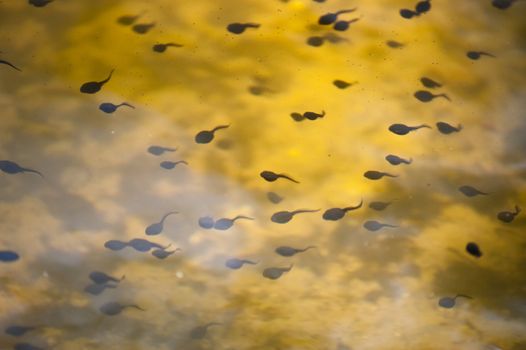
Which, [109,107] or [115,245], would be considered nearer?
[109,107]

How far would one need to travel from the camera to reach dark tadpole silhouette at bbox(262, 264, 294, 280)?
228 cm

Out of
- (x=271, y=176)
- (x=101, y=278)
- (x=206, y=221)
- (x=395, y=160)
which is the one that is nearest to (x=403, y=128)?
(x=395, y=160)

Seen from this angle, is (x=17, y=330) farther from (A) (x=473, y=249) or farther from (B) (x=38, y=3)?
(A) (x=473, y=249)

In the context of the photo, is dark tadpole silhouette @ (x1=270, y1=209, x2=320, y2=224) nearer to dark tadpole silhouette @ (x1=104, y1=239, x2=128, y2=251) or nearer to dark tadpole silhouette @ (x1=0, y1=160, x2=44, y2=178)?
dark tadpole silhouette @ (x1=104, y1=239, x2=128, y2=251)

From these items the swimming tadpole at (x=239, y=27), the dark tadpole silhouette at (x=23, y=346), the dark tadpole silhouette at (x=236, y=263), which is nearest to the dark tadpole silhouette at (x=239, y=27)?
the swimming tadpole at (x=239, y=27)

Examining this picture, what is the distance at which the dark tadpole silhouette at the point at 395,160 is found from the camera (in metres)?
2.19

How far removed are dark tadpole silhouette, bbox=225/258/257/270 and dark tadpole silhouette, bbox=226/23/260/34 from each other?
765 millimetres

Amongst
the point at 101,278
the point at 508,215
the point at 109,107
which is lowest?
the point at 101,278

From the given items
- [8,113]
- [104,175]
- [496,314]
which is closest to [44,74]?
[8,113]

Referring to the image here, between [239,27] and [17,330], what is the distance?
1.28 m

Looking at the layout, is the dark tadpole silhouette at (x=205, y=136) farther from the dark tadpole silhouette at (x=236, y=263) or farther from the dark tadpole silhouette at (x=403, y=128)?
the dark tadpole silhouette at (x=403, y=128)

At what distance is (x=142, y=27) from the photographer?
82.7 inches

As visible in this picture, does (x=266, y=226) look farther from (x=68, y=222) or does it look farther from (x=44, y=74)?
(x=44, y=74)

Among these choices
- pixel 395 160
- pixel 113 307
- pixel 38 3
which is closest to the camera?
pixel 38 3
